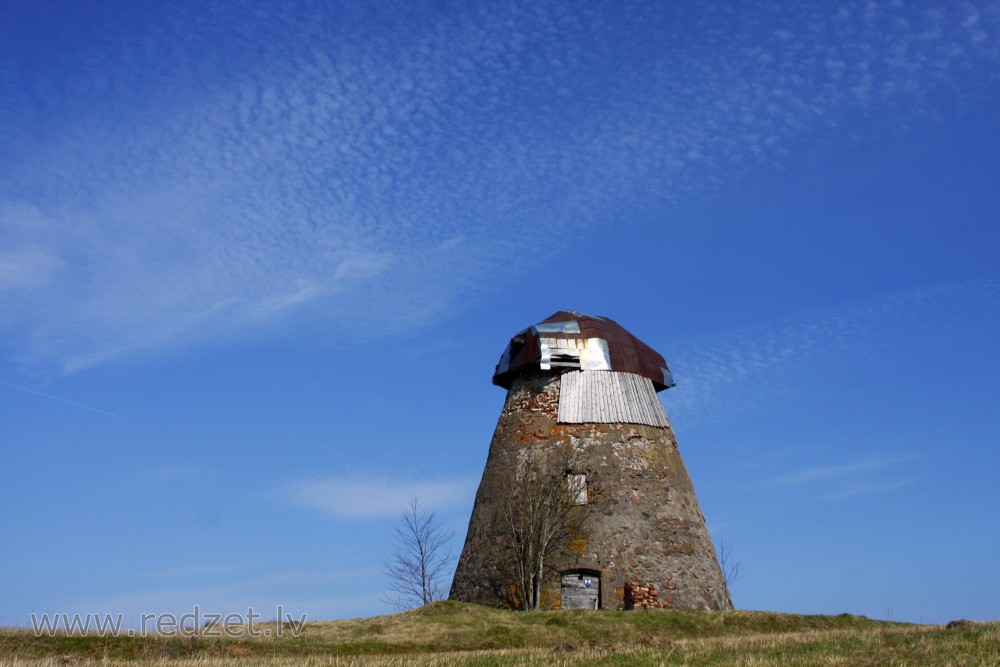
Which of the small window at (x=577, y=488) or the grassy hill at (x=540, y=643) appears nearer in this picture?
the grassy hill at (x=540, y=643)

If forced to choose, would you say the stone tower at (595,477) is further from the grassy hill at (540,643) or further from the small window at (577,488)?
the grassy hill at (540,643)

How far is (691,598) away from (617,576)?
224 cm

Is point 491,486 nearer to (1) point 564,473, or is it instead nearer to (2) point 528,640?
(1) point 564,473

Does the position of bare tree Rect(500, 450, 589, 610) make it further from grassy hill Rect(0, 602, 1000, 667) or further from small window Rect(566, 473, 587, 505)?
grassy hill Rect(0, 602, 1000, 667)

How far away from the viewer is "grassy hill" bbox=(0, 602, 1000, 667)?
12.2 m

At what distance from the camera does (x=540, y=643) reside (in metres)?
17.9

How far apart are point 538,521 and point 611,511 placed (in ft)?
6.93

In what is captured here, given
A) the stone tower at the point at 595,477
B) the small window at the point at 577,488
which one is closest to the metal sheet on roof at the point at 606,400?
the stone tower at the point at 595,477

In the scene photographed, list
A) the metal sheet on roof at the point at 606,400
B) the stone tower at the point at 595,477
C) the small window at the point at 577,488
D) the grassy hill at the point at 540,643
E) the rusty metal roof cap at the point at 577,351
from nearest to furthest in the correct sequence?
the grassy hill at the point at 540,643, the stone tower at the point at 595,477, the small window at the point at 577,488, the metal sheet on roof at the point at 606,400, the rusty metal roof cap at the point at 577,351

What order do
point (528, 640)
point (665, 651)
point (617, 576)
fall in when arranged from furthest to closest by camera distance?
point (617, 576), point (528, 640), point (665, 651)

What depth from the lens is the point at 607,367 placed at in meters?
27.9

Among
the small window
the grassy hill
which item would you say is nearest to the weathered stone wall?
the small window

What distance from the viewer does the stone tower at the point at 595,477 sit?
24.7 meters

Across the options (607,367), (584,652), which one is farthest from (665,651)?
(607,367)
